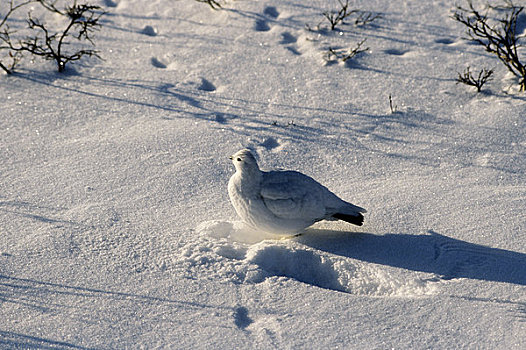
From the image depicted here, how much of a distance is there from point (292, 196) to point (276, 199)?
0.26 ft

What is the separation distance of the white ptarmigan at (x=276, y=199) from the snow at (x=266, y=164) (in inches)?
5.7

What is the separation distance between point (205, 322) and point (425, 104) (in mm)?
2517

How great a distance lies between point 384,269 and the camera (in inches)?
114

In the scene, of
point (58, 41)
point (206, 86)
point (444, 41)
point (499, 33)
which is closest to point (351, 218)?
point (206, 86)

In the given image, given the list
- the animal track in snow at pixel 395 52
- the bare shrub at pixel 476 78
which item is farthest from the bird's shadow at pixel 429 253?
the animal track in snow at pixel 395 52

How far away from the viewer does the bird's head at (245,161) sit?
2969mm

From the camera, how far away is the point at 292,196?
2.98m

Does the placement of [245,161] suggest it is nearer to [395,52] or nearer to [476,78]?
[476,78]

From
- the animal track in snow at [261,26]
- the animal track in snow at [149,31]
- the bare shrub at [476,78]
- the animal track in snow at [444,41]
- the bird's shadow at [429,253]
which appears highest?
the animal track in snow at [444,41]

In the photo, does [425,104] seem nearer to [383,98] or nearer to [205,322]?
[383,98]

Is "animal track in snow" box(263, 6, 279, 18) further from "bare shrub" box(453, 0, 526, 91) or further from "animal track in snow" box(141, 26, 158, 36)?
"bare shrub" box(453, 0, 526, 91)

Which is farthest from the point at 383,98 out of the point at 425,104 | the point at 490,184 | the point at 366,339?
the point at 366,339

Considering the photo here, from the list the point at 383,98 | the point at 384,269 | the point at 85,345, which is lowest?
the point at 85,345

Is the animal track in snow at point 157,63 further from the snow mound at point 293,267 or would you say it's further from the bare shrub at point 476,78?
the bare shrub at point 476,78
